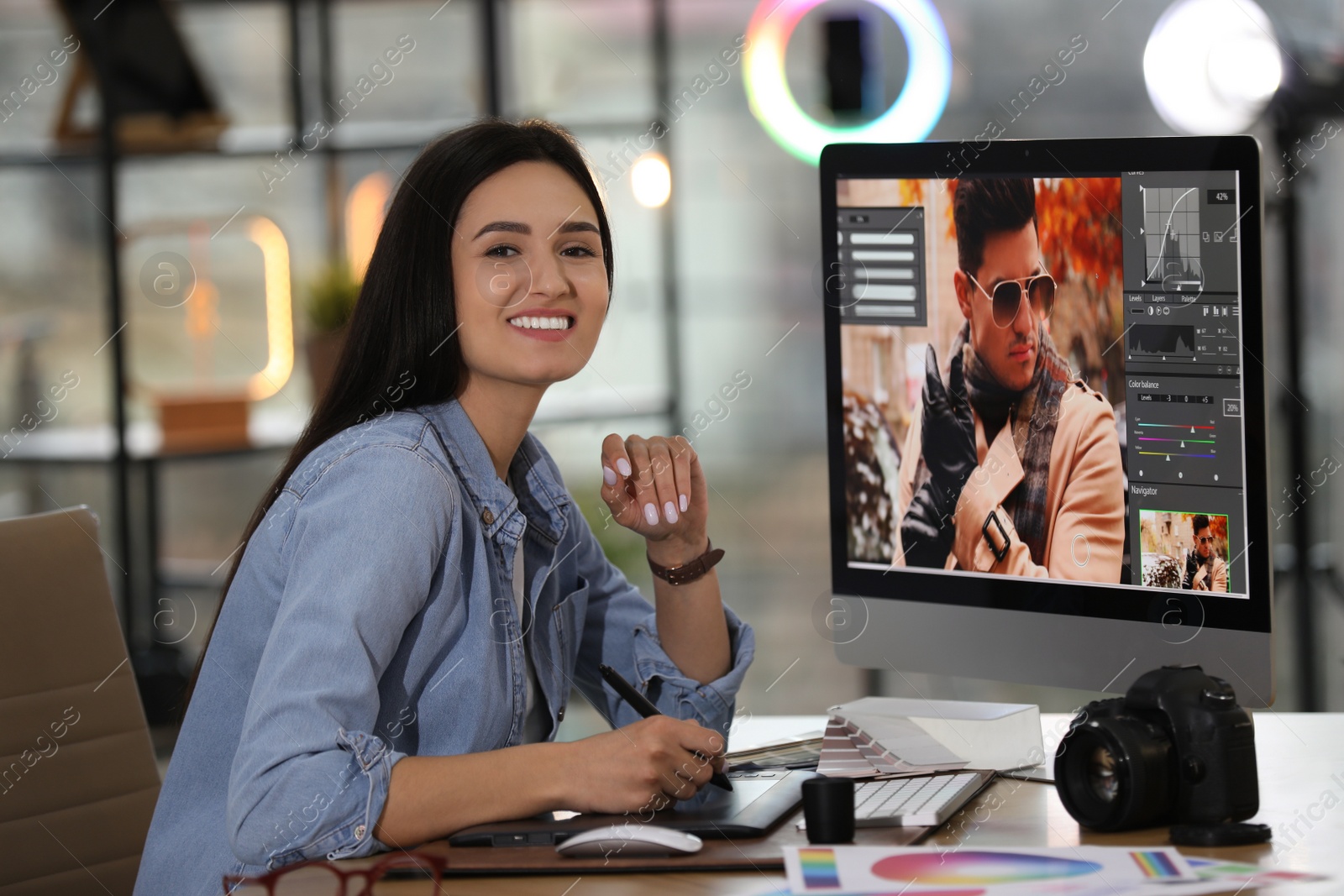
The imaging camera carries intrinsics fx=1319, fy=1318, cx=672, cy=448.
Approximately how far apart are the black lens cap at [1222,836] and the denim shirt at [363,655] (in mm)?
569

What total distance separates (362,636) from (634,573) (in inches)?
105

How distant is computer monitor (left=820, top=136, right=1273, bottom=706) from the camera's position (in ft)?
3.92

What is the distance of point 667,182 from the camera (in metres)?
3.78

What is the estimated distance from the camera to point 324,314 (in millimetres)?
3492

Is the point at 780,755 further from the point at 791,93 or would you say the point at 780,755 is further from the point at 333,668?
the point at 791,93

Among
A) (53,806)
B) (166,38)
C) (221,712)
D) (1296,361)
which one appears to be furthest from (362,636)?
(166,38)

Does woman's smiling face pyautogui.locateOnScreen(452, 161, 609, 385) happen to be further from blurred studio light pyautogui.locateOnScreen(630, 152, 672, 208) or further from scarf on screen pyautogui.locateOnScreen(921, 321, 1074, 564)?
blurred studio light pyautogui.locateOnScreen(630, 152, 672, 208)

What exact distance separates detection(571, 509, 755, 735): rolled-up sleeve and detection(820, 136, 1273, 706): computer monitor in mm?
163

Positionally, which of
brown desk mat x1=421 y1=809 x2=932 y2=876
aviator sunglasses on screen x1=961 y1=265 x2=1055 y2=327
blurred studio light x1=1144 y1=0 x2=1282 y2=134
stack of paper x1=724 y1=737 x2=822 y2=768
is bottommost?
stack of paper x1=724 y1=737 x2=822 y2=768

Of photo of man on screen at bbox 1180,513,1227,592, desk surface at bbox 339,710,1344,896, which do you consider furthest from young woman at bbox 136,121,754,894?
photo of man on screen at bbox 1180,513,1227,592

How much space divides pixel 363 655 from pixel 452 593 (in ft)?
0.50

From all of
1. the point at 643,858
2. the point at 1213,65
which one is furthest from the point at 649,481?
the point at 1213,65

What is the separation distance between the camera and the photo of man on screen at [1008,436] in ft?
4.15

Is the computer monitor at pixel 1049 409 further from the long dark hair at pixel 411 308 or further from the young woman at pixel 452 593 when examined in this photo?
the long dark hair at pixel 411 308
